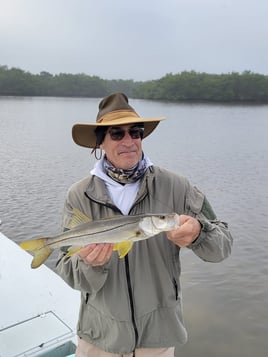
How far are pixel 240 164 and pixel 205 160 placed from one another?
1727mm

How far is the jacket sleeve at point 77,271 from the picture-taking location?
7.43ft

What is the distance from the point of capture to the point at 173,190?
97.3 inches

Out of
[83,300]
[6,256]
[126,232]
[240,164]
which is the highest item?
[126,232]

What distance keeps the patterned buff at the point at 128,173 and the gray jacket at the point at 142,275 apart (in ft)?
0.16

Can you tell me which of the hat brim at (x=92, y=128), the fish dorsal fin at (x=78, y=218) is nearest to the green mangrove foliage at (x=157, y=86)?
the hat brim at (x=92, y=128)

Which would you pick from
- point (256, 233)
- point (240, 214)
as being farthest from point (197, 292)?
point (240, 214)

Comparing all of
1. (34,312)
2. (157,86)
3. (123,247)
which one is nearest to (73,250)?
(123,247)

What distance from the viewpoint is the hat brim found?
97.0 inches

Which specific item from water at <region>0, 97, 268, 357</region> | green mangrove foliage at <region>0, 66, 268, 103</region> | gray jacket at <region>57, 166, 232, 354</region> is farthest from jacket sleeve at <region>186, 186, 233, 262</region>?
green mangrove foliage at <region>0, 66, 268, 103</region>

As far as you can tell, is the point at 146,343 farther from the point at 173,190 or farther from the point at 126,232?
the point at 173,190

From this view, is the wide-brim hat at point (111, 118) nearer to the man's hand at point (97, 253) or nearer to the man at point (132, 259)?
the man at point (132, 259)

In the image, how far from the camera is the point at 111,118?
2555 millimetres

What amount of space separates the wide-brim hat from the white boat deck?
1.92 meters

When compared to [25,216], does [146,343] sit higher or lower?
higher
